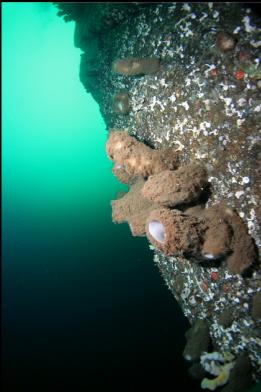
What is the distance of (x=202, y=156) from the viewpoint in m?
3.62

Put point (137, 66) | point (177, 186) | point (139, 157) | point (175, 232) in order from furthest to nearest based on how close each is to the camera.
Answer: point (137, 66)
point (139, 157)
point (177, 186)
point (175, 232)

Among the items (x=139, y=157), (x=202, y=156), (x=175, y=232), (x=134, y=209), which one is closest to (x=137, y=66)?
(x=139, y=157)

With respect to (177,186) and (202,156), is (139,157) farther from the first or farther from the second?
(202,156)

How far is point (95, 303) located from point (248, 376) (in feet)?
40.2

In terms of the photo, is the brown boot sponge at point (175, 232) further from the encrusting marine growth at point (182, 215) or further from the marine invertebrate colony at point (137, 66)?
the marine invertebrate colony at point (137, 66)

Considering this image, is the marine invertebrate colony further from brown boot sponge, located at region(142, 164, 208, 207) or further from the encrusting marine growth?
brown boot sponge, located at region(142, 164, 208, 207)

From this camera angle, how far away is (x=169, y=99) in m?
3.87

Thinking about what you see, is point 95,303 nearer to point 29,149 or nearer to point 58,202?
point 58,202

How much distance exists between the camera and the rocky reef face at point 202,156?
3.16 m

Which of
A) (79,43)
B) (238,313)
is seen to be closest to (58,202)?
(79,43)

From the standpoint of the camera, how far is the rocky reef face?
10.4 feet

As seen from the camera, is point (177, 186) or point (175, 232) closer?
point (175, 232)

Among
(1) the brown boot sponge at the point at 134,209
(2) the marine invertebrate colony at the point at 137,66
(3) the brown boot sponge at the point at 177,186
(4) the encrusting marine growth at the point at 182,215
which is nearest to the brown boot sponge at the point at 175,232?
(4) the encrusting marine growth at the point at 182,215

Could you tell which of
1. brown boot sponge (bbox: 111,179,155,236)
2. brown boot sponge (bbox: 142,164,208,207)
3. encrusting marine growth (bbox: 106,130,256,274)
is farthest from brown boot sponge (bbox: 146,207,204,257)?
brown boot sponge (bbox: 111,179,155,236)
